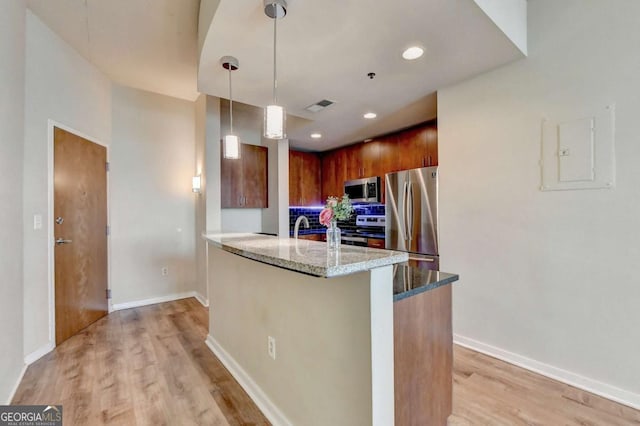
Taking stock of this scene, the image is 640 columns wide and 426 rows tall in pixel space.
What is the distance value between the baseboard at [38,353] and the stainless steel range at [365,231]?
3.69m

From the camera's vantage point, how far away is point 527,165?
2213mm

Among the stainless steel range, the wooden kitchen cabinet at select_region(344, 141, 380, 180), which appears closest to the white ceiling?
the wooden kitchen cabinet at select_region(344, 141, 380, 180)

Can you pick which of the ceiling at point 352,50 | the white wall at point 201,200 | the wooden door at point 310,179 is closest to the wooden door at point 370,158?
the wooden door at point 310,179

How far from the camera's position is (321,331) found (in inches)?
53.9

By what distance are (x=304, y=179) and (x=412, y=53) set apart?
3.49 metres

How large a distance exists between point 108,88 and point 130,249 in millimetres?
2068

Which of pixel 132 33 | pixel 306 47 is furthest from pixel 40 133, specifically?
pixel 306 47

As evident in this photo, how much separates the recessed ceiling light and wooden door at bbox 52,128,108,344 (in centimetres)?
328

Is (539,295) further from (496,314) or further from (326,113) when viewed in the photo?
(326,113)

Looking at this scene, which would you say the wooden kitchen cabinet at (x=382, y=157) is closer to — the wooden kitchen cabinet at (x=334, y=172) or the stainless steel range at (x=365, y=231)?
the wooden kitchen cabinet at (x=334, y=172)

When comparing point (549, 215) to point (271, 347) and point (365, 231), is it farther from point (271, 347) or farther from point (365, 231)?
point (365, 231)

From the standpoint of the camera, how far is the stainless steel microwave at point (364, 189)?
431 cm

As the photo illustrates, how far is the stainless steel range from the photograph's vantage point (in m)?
4.19

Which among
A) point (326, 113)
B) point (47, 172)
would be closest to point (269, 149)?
point (326, 113)
